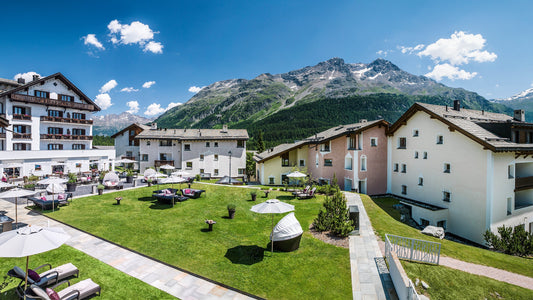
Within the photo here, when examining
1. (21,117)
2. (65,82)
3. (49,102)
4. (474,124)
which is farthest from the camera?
(65,82)

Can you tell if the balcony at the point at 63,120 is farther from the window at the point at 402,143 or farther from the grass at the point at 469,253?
the window at the point at 402,143

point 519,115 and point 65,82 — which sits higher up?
point 65,82

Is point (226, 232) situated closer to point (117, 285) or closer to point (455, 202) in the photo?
point (117, 285)

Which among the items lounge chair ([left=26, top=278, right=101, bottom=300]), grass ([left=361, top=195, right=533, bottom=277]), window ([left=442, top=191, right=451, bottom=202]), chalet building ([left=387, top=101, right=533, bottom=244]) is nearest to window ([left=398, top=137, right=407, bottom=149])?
chalet building ([left=387, top=101, right=533, bottom=244])

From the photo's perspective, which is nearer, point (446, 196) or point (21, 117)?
point (446, 196)

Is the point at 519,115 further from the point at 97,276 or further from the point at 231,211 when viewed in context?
the point at 97,276

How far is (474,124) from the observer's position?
23484 mm

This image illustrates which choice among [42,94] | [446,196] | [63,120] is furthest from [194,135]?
[446,196]

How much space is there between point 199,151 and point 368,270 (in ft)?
118

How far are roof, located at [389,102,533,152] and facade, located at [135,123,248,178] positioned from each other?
26430 millimetres

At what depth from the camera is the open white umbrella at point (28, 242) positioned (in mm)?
6672

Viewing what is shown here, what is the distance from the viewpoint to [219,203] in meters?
22.0

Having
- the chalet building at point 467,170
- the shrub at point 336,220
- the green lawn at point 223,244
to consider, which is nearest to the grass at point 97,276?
the green lawn at point 223,244

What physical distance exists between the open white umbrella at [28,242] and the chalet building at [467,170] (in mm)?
27395
